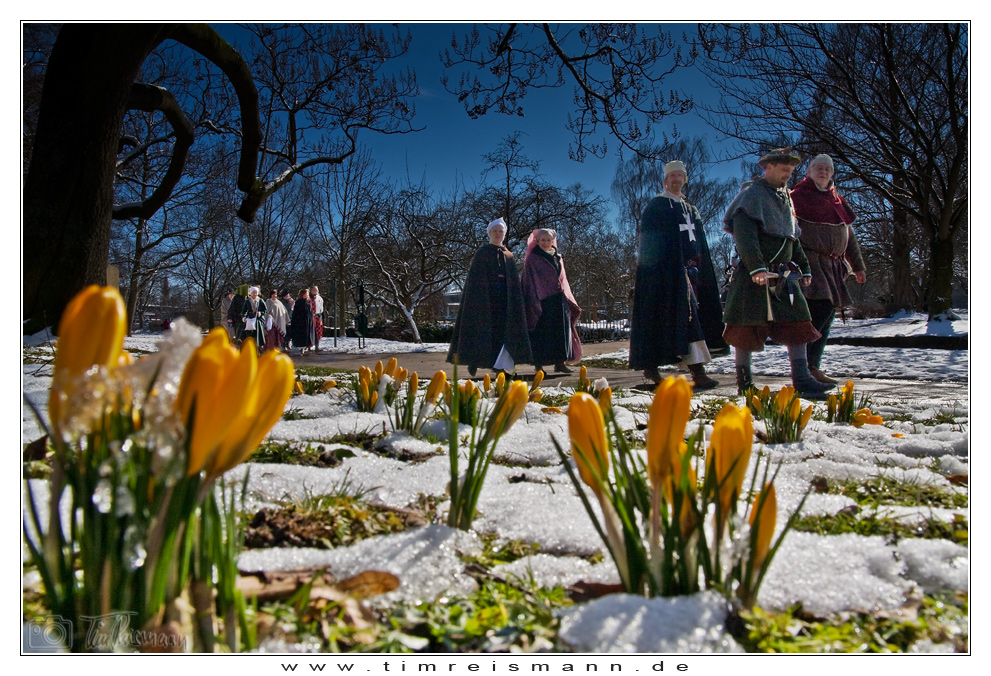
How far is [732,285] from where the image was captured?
3.58m

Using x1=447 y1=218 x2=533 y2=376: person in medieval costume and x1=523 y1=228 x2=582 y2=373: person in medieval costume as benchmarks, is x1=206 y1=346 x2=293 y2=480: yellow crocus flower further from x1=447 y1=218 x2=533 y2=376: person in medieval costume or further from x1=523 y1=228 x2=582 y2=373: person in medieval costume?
x1=523 y1=228 x2=582 y2=373: person in medieval costume

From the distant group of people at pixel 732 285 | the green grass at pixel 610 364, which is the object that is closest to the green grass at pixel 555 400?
the distant group of people at pixel 732 285

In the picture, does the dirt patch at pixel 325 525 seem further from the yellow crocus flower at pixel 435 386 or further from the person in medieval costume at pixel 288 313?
the person in medieval costume at pixel 288 313

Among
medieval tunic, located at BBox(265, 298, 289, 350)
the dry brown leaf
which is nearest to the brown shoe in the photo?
the dry brown leaf

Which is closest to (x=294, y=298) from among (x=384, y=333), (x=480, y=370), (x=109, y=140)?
(x=384, y=333)

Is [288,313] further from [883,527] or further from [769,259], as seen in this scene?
[883,527]

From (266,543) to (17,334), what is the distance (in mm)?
547

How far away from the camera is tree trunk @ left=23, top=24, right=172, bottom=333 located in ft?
5.02

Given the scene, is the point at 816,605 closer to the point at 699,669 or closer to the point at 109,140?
the point at 699,669

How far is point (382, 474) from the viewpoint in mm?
1159

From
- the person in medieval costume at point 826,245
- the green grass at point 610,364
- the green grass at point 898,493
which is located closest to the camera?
the green grass at point 898,493

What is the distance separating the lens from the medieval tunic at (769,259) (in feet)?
11.0

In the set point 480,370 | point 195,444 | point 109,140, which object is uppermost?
point 109,140

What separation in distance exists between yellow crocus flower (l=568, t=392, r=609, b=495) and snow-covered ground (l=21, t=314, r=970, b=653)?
0.40 ft
